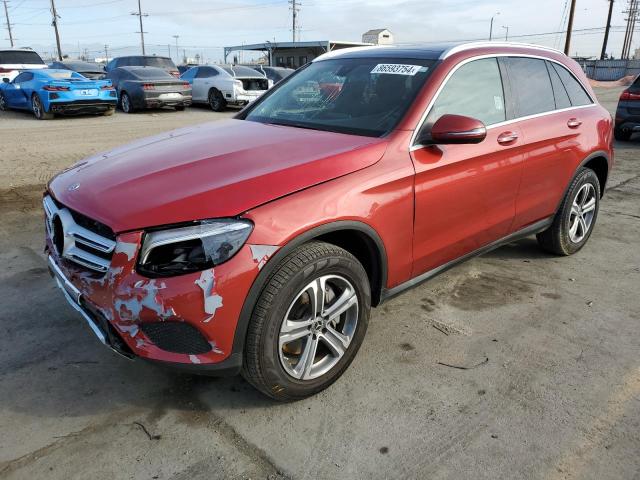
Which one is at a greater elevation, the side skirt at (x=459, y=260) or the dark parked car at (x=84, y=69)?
the dark parked car at (x=84, y=69)

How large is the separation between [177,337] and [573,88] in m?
3.89

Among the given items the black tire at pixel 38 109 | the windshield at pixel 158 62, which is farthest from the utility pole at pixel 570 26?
the black tire at pixel 38 109

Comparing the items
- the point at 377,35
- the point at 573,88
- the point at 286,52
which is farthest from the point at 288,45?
the point at 573,88

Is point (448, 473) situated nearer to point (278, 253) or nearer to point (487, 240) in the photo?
point (278, 253)

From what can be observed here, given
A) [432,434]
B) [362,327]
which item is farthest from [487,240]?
[432,434]

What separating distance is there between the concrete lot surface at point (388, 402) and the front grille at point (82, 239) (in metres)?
0.79

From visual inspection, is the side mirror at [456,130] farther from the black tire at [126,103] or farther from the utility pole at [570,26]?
the utility pole at [570,26]

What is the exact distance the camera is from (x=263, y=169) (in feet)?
8.30

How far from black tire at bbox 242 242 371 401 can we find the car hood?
33cm

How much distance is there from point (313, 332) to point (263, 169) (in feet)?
2.79

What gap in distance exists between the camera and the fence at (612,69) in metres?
48.3

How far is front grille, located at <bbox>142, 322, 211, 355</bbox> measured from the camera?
2.26 metres

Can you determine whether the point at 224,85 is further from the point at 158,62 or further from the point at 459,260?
the point at 459,260

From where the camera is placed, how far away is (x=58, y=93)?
1259 centimetres
